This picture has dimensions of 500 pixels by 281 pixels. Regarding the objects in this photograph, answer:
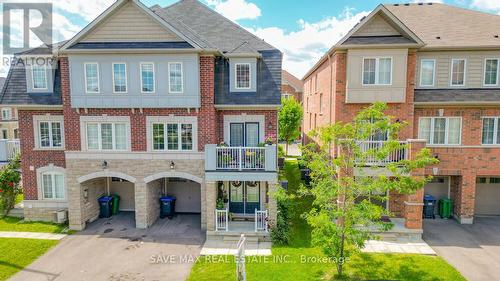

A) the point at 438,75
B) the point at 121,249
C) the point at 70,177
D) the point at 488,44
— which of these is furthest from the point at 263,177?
the point at 488,44

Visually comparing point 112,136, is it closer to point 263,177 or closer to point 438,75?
point 263,177

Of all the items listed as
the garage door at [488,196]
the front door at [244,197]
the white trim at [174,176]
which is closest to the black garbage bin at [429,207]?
the garage door at [488,196]

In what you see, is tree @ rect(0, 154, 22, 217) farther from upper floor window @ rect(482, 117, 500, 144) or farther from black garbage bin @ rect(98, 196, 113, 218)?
upper floor window @ rect(482, 117, 500, 144)

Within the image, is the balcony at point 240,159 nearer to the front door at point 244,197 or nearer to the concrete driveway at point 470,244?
the front door at point 244,197

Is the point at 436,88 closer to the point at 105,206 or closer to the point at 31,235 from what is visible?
the point at 105,206

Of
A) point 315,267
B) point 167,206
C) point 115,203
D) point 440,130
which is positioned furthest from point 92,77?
point 440,130

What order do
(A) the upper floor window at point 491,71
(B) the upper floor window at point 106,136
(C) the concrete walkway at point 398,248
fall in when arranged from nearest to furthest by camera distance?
(C) the concrete walkway at point 398,248, (B) the upper floor window at point 106,136, (A) the upper floor window at point 491,71
